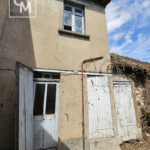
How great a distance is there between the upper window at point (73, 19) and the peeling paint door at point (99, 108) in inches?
93.6

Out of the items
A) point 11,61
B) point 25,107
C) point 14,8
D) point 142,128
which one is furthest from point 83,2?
point 142,128

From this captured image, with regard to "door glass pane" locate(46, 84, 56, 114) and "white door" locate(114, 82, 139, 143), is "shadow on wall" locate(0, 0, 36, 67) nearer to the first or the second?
"door glass pane" locate(46, 84, 56, 114)

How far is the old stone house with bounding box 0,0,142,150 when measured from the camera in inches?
107

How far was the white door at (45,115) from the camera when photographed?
3.02 meters

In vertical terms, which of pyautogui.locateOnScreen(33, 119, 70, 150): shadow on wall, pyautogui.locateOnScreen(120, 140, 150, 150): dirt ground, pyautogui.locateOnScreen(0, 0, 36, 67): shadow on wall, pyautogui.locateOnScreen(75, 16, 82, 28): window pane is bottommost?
pyautogui.locateOnScreen(120, 140, 150, 150): dirt ground

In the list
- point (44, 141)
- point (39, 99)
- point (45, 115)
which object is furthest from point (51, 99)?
point (44, 141)

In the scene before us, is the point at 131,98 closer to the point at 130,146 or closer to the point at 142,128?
the point at 142,128

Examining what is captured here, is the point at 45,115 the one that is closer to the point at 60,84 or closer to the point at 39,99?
the point at 39,99

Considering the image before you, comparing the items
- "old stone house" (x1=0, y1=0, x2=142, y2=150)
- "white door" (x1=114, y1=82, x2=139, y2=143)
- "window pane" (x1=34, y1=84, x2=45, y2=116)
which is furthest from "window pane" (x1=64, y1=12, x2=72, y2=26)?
"white door" (x1=114, y1=82, x2=139, y2=143)

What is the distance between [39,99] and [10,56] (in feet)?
5.50

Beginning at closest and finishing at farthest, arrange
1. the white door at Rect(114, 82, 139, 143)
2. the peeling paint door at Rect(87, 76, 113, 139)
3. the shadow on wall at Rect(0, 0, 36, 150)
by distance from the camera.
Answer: the shadow on wall at Rect(0, 0, 36, 150) → the peeling paint door at Rect(87, 76, 113, 139) → the white door at Rect(114, 82, 139, 143)

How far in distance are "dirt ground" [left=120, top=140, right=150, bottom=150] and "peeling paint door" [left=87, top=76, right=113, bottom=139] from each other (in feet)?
2.76

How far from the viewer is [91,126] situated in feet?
11.3

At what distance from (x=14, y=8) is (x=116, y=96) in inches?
210
